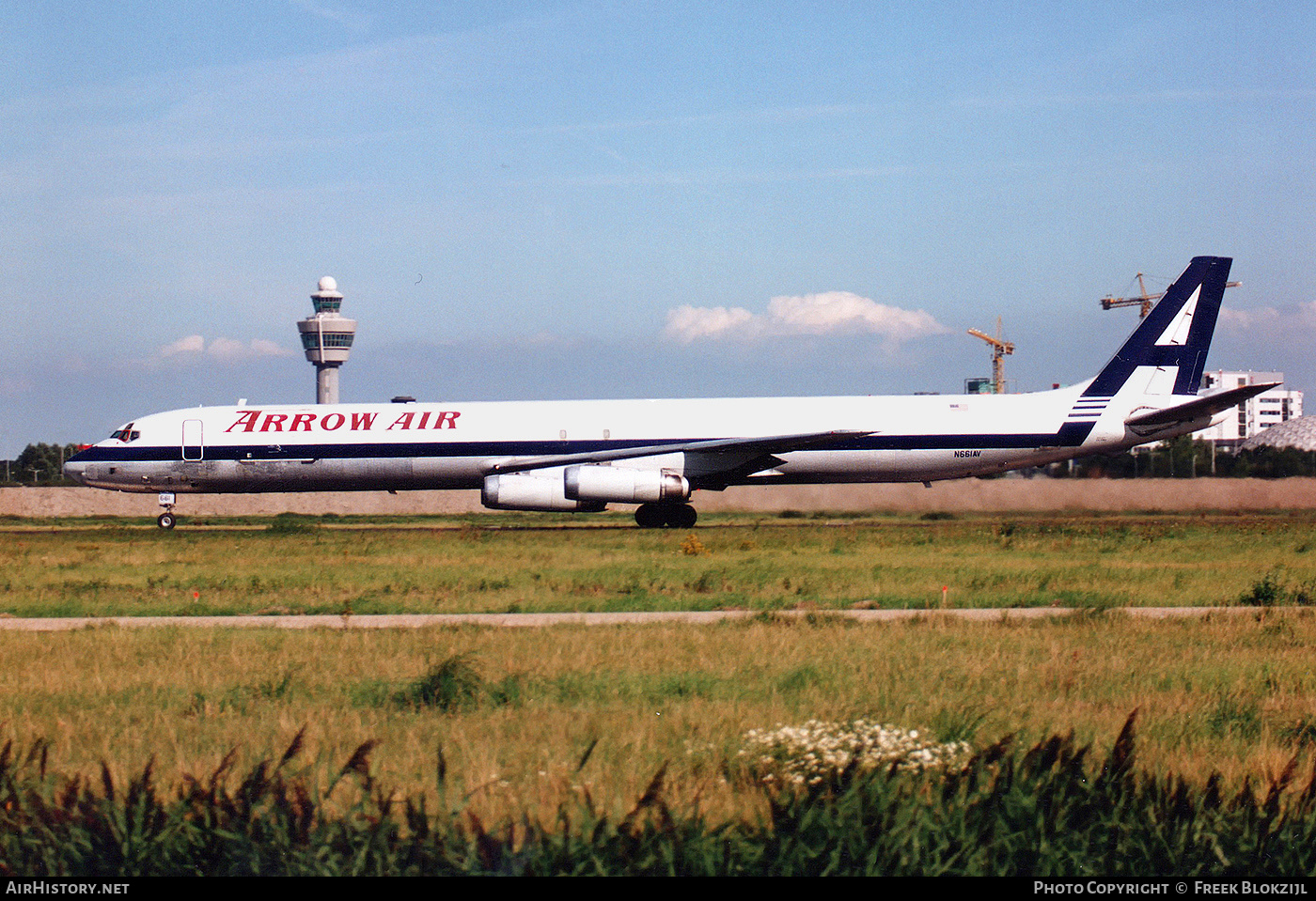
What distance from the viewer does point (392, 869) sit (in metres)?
5.18

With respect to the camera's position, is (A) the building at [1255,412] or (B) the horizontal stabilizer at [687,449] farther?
(A) the building at [1255,412]

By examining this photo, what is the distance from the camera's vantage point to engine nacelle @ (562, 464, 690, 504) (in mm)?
32000

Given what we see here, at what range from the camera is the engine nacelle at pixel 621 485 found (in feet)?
105

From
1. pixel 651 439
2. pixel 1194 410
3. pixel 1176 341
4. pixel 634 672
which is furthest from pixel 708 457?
pixel 634 672

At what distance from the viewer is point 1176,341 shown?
36250 mm

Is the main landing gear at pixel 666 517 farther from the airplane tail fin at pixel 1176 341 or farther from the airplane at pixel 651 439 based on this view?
the airplane tail fin at pixel 1176 341

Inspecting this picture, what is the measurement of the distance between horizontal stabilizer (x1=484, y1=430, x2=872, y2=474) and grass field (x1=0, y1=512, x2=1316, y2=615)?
75.3 inches

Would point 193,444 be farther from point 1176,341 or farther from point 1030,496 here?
point 1176,341

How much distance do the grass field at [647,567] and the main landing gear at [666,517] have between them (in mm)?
991

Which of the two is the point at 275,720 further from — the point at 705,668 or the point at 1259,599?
the point at 1259,599

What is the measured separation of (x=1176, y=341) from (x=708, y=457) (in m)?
14.6

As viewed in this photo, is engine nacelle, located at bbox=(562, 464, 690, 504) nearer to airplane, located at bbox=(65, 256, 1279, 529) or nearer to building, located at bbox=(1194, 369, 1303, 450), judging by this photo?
airplane, located at bbox=(65, 256, 1279, 529)

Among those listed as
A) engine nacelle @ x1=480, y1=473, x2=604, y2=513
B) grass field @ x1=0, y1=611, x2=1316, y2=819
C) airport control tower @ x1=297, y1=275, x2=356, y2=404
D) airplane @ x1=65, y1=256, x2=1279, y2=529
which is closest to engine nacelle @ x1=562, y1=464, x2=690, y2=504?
engine nacelle @ x1=480, y1=473, x2=604, y2=513

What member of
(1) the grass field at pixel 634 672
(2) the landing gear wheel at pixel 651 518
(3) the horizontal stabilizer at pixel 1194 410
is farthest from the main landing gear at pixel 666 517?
(3) the horizontal stabilizer at pixel 1194 410
